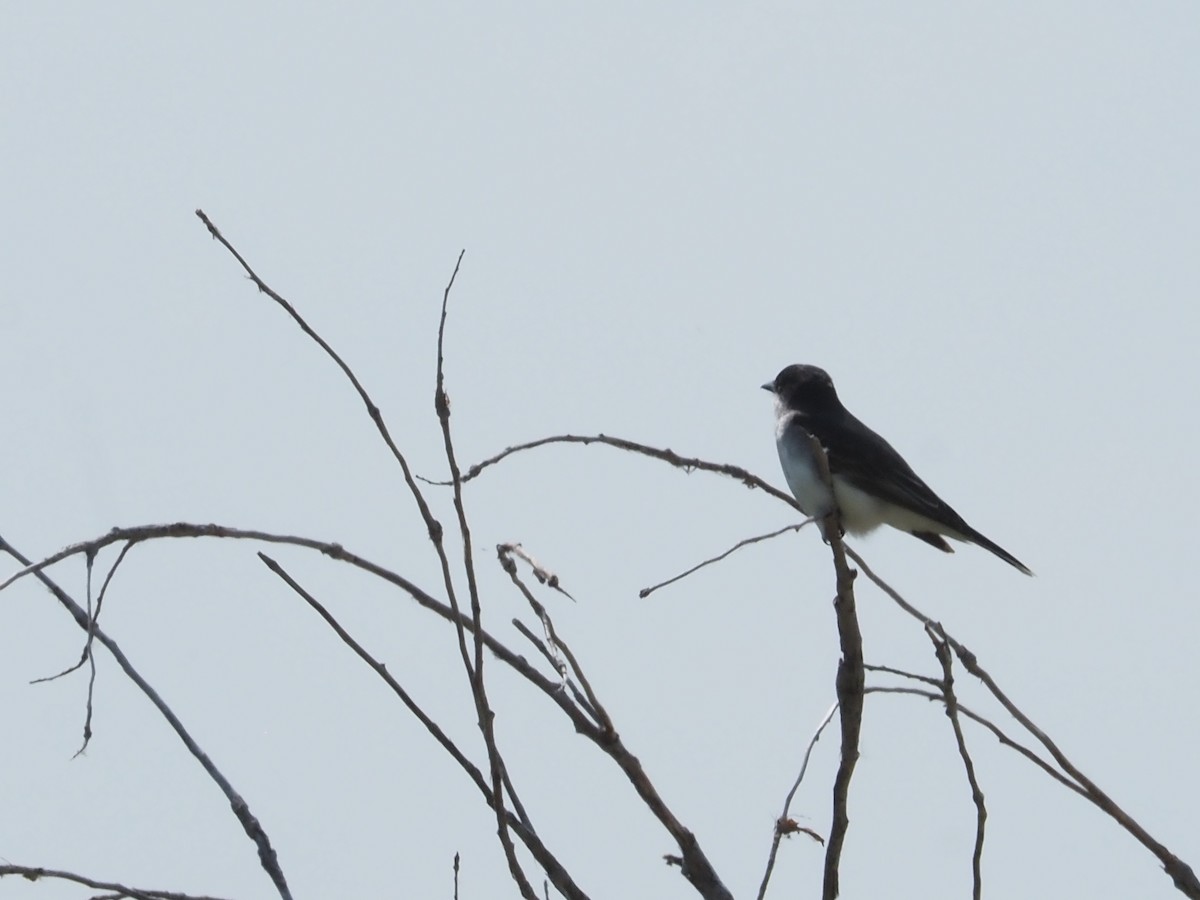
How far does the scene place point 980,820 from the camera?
8.73 feet

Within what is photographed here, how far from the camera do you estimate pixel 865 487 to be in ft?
25.7

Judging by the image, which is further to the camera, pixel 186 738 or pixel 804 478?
pixel 804 478

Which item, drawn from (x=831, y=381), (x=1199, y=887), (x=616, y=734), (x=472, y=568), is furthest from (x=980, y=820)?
(x=831, y=381)

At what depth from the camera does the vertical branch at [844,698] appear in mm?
2996

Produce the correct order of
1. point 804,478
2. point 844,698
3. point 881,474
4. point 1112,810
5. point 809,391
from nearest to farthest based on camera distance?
point 1112,810
point 844,698
point 804,478
point 881,474
point 809,391

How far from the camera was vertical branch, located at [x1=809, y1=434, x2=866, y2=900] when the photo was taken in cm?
300

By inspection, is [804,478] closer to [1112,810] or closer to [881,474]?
[881,474]

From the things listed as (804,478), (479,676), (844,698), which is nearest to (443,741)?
(479,676)

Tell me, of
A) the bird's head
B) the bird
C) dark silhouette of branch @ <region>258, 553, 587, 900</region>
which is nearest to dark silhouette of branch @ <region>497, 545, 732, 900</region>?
dark silhouette of branch @ <region>258, 553, 587, 900</region>

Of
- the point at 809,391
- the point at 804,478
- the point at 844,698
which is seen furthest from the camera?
the point at 809,391

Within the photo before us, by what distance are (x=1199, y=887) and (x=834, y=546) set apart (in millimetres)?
1819

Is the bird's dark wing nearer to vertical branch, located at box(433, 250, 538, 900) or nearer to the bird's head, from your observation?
the bird's head

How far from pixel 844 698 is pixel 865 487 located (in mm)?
4425

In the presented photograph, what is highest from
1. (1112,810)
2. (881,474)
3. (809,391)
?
(809,391)
